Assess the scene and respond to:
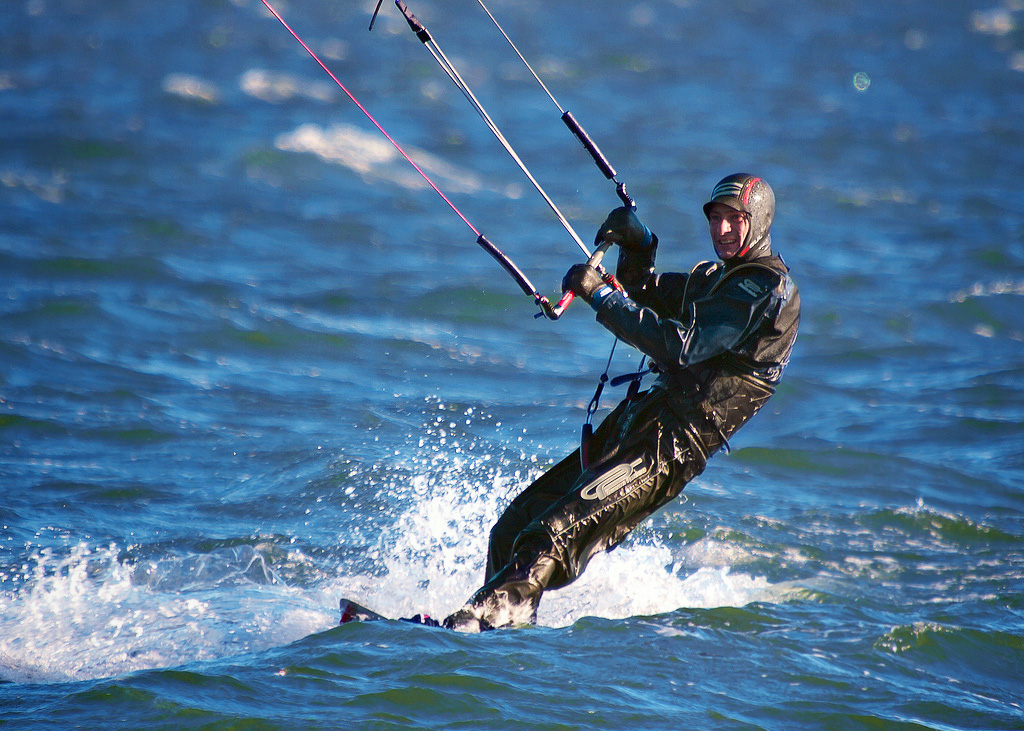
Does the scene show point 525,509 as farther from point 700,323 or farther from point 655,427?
point 700,323

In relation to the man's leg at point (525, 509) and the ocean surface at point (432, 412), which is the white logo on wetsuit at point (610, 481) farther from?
the ocean surface at point (432, 412)

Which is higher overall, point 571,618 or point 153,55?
point 153,55

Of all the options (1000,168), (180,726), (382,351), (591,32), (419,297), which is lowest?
(180,726)

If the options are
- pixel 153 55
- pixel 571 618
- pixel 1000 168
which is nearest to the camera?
pixel 571 618

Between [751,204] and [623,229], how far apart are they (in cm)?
67

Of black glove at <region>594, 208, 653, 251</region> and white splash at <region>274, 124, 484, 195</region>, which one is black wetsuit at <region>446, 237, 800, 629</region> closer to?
black glove at <region>594, 208, 653, 251</region>

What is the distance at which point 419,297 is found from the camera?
40.9 ft

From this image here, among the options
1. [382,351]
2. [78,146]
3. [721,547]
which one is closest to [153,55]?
[78,146]

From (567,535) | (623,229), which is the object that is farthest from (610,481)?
(623,229)

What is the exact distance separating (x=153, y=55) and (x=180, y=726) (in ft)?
73.7

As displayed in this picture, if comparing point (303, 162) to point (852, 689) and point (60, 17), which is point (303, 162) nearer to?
point (60, 17)

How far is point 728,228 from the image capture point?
4.87 meters

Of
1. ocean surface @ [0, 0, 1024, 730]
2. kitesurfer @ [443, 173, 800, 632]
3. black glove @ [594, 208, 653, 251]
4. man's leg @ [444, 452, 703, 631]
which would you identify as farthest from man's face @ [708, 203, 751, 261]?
ocean surface @ [0, 0, 1024, 730]

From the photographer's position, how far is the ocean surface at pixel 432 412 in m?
4.54
